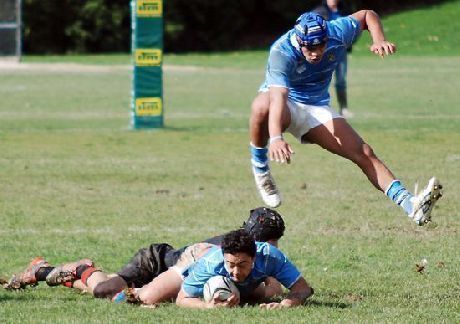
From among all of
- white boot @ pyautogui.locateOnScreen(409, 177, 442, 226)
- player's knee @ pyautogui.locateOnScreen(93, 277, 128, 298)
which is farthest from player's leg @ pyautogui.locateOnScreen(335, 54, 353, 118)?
player's knee @ pyautogui.locateOnScreen(93, 277, 128, 298)

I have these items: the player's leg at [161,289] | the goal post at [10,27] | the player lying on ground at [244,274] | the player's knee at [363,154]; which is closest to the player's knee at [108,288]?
the player's leg at [161,289]

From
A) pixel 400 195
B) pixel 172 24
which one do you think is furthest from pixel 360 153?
pixel 172 24

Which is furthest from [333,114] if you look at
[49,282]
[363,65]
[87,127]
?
[363,65]

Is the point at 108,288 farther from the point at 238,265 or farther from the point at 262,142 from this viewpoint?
the point at 262,142

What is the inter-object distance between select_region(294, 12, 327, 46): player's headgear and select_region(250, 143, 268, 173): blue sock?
132cm

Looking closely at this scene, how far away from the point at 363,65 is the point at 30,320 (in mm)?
32497

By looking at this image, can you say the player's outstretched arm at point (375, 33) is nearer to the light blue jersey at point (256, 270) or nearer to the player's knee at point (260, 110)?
the player's knee at point (260, 110)

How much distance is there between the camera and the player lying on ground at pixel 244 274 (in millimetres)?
8031

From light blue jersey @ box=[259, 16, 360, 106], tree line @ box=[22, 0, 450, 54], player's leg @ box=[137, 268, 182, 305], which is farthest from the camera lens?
tree line @ box=[22, 0, 450, 54]

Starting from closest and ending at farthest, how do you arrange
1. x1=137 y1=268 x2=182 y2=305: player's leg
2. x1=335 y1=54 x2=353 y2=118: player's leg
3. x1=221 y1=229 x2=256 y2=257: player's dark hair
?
1. x1=221 y1=229 x2=256 y2=257: player's dark hair
2. x1=137 y1=268 x2=182 y2=305: player's leg
3. x1=335 y1=54 x2=353 y2=118: player's leg

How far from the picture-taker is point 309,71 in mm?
9891

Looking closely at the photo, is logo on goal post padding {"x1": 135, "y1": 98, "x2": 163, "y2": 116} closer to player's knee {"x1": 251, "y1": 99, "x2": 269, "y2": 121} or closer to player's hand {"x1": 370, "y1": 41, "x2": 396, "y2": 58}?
player's knee {"x1": 251, "y1": 99, "x2": 269, "y2": 121}

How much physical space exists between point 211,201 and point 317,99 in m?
3.81

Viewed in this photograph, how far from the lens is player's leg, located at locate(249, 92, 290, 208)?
32.3 feet
